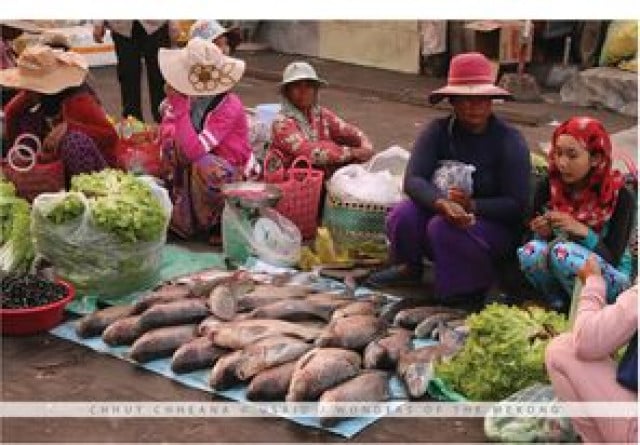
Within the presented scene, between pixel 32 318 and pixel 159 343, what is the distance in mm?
603

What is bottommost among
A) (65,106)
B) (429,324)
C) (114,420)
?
(114,420)

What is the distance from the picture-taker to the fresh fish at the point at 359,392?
141 inches

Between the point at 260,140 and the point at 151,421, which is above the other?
the point at 260,140

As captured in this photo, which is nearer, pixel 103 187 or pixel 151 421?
pixel 151 421

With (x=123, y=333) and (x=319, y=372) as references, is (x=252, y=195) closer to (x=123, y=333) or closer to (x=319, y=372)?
(x=123, y=333)

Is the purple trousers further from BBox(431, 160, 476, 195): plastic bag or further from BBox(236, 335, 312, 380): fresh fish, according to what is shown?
BBox(236, 335, 312, 380): fresh fish

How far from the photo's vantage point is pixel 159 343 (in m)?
4.05

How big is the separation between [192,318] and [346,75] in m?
6.65

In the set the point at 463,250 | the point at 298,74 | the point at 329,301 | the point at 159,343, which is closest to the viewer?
the point at 159,343

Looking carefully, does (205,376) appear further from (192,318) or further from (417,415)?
(417,415)

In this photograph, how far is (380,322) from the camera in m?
4.14

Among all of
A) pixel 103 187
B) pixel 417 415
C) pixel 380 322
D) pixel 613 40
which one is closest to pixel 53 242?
pixel 103 187

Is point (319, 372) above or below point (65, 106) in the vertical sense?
below

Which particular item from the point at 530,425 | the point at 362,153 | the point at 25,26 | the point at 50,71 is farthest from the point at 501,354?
the point at 25,26
